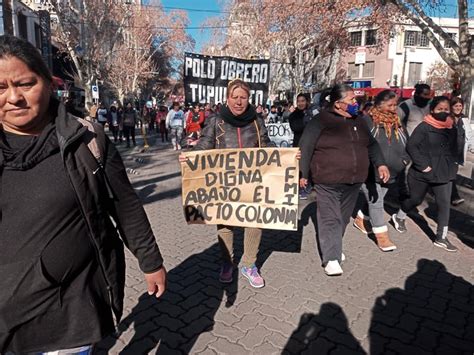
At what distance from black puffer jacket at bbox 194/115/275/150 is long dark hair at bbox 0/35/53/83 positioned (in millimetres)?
2169

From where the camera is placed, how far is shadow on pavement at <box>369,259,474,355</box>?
9.70ft

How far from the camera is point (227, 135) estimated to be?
3713 millimetres

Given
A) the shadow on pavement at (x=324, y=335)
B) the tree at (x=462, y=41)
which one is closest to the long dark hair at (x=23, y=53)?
the shadow on pavement at (x=324, y=335)

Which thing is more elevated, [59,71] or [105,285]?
[59,71]

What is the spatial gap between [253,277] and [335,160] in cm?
140

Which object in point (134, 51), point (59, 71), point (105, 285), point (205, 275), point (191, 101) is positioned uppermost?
point (134, 51)

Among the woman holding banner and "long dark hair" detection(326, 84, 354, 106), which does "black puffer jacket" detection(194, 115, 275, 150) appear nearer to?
the woman holding banner

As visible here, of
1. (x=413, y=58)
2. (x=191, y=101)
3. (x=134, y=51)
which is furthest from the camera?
(x=413, y=58)

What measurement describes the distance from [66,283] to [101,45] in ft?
112

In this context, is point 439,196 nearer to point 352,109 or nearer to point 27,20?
point 352,109

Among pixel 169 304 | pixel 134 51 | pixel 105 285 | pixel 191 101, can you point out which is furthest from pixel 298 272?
pixel 134 51

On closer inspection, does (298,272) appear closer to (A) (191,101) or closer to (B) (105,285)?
(B) (105,285)

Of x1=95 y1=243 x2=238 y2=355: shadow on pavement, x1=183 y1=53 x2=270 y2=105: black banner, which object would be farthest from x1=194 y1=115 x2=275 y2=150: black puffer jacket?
x1=183 y1=53 x2=270 y2=105: black banner

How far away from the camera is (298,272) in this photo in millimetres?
4223
